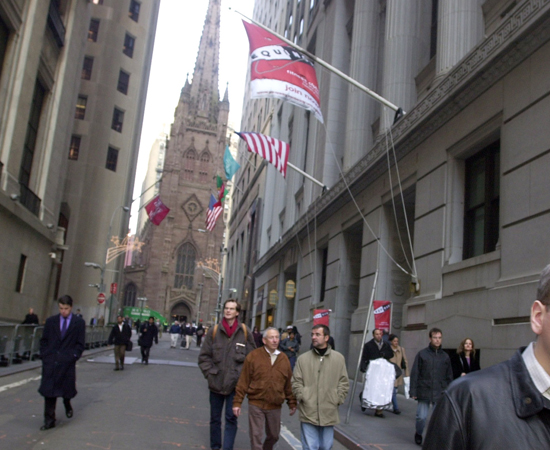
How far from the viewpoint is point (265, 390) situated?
263 inches

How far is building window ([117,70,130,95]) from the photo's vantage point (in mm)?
47500

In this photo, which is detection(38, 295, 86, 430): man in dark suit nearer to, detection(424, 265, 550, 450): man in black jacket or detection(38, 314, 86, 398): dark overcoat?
detection(38, 314, 86, 398): dark overcoat

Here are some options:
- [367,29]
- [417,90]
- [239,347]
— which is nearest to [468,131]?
[417,90]

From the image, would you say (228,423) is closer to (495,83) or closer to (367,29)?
(495,83)

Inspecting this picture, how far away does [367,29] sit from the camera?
2289 centimetres

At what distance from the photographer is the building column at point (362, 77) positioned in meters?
22.1

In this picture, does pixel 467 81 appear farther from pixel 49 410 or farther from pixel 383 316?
pixel 49 410

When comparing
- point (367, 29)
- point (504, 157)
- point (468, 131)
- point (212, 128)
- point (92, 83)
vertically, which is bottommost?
point (504, 157)

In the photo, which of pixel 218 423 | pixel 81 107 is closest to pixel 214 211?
pixel 81 107

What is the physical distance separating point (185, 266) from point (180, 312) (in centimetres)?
848

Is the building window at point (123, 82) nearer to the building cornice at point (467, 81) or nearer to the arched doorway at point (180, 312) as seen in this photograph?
the building cornice at point (467, 81)

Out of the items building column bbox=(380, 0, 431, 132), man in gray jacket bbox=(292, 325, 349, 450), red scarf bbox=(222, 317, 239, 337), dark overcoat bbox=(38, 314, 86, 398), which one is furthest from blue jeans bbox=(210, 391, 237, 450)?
building column bbox=(380, 0, 431, 132)

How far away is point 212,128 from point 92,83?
242ft

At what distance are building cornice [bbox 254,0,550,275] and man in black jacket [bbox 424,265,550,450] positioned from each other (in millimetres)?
10071
